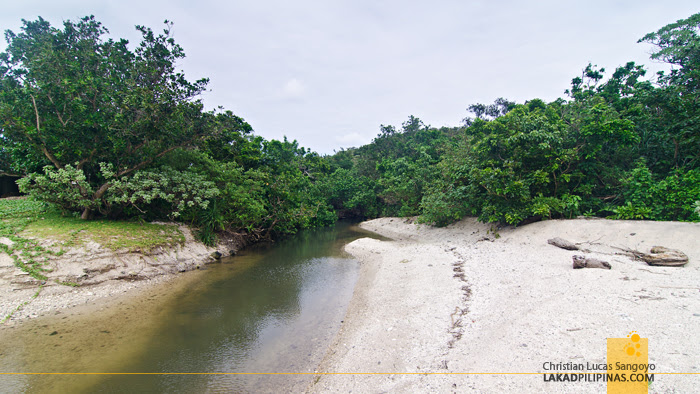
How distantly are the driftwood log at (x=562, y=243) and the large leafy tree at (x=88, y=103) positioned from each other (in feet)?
71.7

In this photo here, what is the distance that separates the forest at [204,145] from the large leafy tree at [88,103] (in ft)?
0.21

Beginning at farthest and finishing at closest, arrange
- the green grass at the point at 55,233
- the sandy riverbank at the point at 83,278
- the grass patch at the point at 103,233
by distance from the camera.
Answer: the grass patch at the point at 103,233 → the green grass at the point at 55,233 → the sandy riverbank at the point at 83,278

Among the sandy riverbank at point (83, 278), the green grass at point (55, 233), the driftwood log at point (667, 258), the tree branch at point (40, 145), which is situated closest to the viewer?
the driftwood log at point (667, 258)

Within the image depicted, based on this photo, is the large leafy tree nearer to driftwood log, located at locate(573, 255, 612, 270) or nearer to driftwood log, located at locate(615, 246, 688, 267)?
driftwood log, located at locate(573, 255, 612, 270)

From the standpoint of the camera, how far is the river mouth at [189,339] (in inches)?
270

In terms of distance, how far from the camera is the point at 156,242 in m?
15.2

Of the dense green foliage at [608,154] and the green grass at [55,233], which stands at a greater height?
the dense green foliage at [608,154]

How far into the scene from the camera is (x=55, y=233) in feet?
41.5

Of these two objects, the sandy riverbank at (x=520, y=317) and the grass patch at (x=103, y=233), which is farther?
the grass patch at (x=103, y=233)

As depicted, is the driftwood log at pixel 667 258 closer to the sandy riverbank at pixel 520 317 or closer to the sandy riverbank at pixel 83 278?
the sandy riverbank at pixel 520 317

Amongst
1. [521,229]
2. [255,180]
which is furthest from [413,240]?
[255,180]

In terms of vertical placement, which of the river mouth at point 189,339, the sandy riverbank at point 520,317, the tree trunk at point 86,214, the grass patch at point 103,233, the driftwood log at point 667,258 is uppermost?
the tree trunk at point 86,214

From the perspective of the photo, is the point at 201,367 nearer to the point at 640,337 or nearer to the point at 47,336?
the point at 47,336

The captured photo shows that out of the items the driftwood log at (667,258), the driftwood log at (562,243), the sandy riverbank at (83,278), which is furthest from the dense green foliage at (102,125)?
the driftwood log at (667,258)
